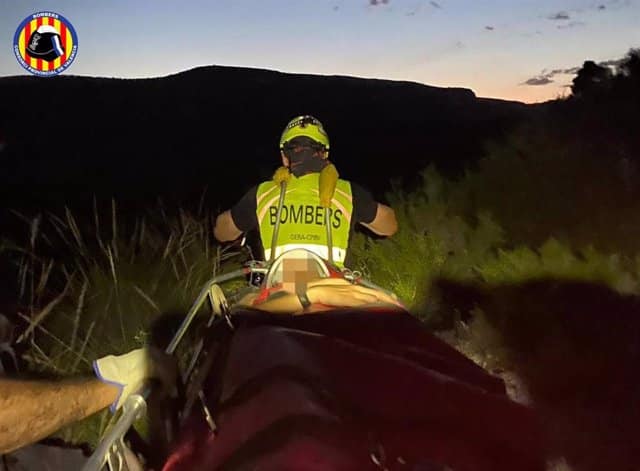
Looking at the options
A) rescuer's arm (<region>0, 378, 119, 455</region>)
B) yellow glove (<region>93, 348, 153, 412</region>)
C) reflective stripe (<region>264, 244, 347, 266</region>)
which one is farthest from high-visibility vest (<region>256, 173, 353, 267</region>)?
rescuer's arm (<region>0, 378, 119, 455</region>)

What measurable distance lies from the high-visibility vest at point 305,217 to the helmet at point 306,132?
20 cm

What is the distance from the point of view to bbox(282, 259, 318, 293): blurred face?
4.23 m

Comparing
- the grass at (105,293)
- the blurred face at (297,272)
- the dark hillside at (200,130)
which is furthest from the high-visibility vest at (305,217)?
the dark hillside at (200,130)

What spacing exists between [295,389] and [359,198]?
2.51 meters

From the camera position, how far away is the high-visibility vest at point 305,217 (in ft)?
15.8

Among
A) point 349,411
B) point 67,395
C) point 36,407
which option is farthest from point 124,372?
point 349,411

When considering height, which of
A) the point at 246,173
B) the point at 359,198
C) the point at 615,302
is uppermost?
the point at 359,198

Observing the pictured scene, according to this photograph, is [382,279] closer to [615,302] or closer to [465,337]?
[465,337]

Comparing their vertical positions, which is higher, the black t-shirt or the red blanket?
the black t-shirt

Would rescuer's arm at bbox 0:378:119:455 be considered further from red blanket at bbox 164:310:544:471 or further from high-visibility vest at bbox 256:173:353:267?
high-visibility vest at bbox 256:173:353:267

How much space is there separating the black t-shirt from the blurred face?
74 cm

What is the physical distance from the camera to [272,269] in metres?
4.29

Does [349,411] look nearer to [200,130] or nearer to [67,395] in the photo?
[67,395]

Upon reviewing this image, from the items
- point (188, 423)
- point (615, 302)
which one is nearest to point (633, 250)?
point (615, 302)
